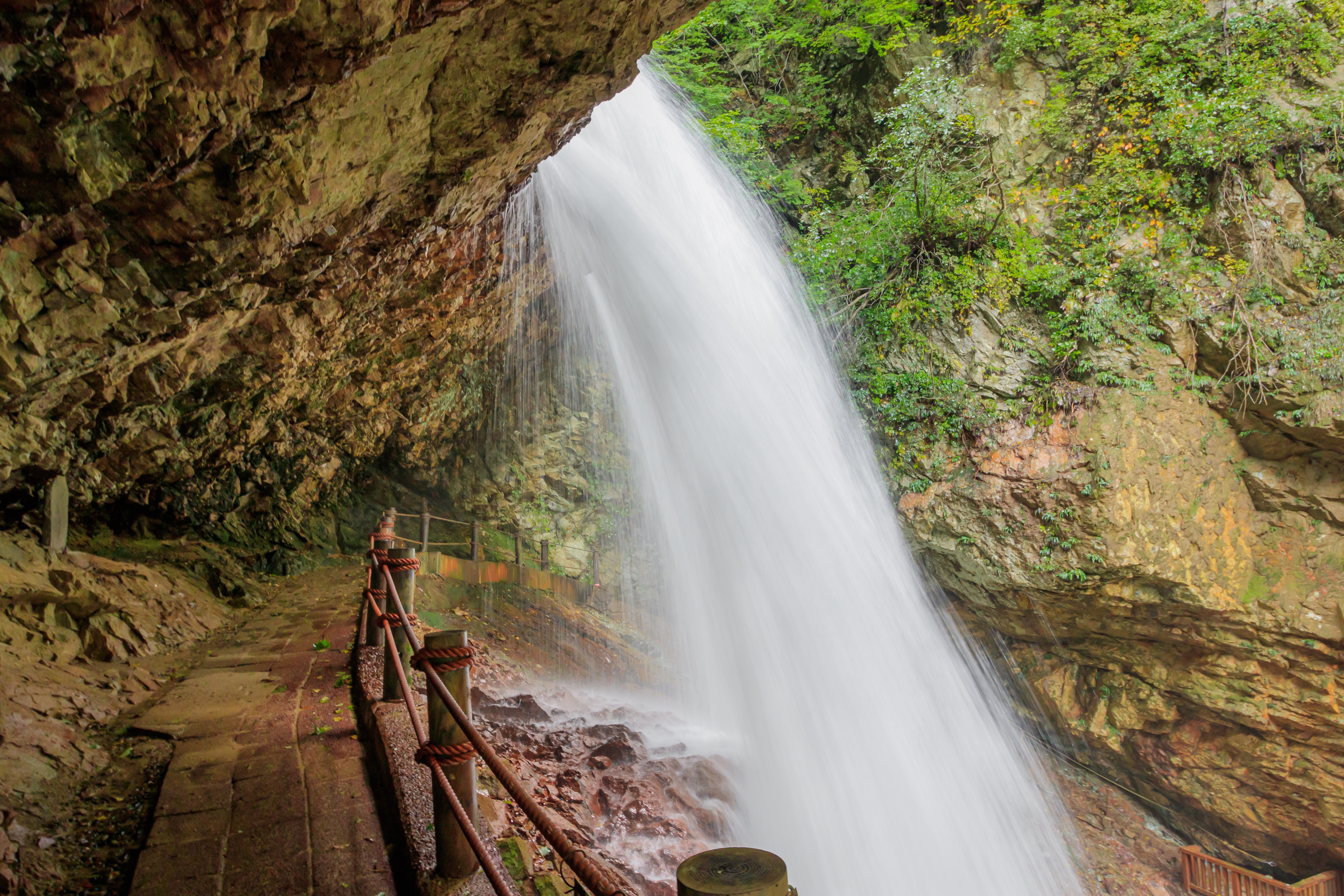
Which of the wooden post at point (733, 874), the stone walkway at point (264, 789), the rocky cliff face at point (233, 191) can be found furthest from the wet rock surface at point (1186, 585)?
the wooden post at point (733, 874)

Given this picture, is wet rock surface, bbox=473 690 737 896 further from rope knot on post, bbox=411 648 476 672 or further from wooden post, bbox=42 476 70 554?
wooden post, bbox=42 476 70 554

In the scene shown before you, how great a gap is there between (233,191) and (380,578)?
9.31 feet

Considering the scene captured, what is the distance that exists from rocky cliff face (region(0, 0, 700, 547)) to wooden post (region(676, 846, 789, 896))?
11.8 ft

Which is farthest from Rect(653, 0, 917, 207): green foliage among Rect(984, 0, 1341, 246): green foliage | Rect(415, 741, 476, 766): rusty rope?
Rect(415, 741, 476, 766): rusty rope

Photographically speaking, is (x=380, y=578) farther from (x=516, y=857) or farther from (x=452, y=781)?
(x=452, y=781)

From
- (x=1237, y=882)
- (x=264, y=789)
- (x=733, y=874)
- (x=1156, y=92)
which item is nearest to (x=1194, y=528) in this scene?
(x=1237, y=882)

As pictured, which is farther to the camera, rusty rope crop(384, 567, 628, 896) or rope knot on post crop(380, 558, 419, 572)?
rope knot on post crop(380, 558, 419, 572)

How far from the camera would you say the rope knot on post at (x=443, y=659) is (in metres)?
2.82

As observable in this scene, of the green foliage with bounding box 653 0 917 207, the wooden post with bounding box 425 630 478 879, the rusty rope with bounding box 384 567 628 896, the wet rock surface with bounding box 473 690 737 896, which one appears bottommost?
the wet rock surface with bounding box 473 690 737 896

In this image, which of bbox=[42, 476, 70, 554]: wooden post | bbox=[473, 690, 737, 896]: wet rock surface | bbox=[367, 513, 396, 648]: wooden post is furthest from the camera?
bbox=[42, 476, 70, 554]: wooden post

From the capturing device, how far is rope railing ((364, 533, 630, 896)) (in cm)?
163

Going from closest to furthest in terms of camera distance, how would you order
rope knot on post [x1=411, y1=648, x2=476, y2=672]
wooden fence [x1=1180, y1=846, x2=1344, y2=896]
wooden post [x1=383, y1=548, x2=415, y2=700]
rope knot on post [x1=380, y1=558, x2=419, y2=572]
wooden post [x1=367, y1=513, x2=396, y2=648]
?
rope knot on post [x1=411, y1=648, x2=476, y2=672] < wooden post [x1=383, y1=548, x2=415, y2=700] < rope knot on post [x1=380, y1=558, x2=419, y2=572] < wooden post [x1=367, y1=513, x2=396, y2=648] < wooden fence [x1=1180, y1=846, x2=1344, y2=896]

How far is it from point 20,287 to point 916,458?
11865mm

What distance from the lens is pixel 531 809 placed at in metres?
1.90
